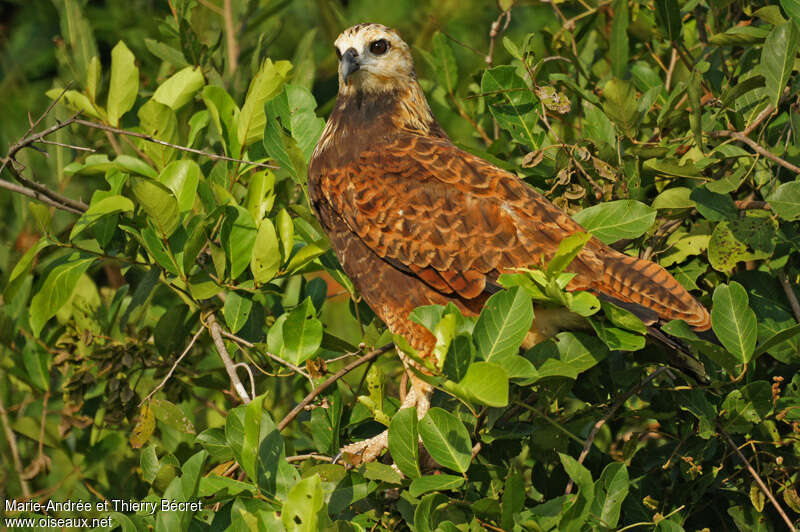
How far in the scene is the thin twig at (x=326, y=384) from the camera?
240 cm

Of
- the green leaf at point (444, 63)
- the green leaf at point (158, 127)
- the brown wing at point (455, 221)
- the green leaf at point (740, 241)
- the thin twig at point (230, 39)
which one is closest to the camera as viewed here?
the green leaf at point (740, 241)

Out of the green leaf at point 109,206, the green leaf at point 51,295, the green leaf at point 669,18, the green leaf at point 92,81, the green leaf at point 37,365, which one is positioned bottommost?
the green leaf at point 37,365

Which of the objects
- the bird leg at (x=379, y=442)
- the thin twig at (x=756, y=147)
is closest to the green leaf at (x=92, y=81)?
the bird leg at (x=379, y=442)

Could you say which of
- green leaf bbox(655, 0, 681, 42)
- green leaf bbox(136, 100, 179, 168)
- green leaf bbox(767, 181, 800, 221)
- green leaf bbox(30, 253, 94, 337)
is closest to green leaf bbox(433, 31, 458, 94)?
green leaf bbox(655, 0, 681, 42)

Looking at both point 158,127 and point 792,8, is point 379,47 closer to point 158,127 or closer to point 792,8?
point 158,127

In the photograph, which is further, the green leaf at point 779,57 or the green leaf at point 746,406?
the green leaf at point 779,57

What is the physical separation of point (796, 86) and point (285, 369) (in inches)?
74.9

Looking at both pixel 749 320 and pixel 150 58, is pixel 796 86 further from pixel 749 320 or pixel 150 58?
pixel 150 58

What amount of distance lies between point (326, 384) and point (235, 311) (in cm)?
49

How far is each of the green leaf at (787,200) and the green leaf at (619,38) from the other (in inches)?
39.3

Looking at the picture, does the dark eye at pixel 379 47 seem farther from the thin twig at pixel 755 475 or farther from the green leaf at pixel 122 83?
→ the thin twig at pixel 755 475

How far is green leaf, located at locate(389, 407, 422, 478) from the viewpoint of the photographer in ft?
6.98

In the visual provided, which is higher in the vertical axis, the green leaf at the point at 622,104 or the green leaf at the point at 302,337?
the green leaf at the point at 622,104

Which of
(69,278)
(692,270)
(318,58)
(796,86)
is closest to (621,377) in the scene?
(692,270)
